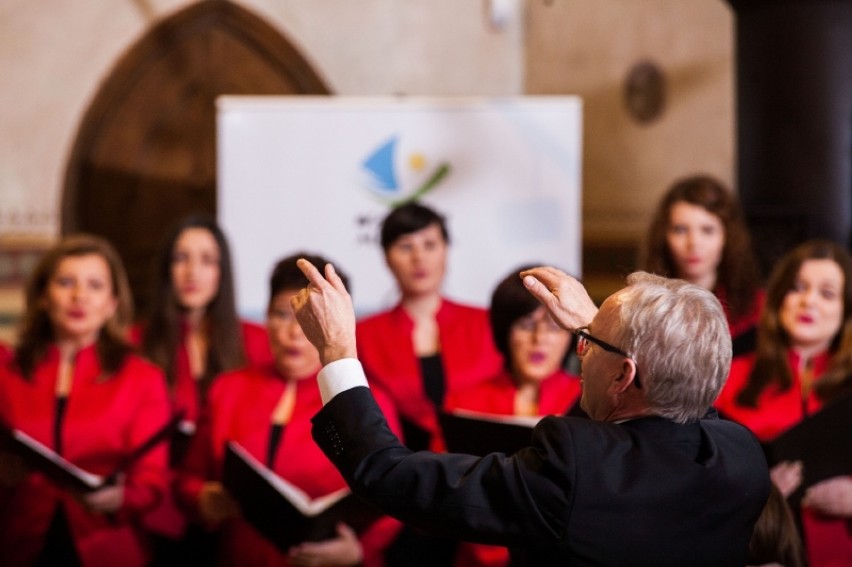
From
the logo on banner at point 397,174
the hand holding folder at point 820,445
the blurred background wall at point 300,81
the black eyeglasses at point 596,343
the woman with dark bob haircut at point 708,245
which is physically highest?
the blurred background wall at point 300,81

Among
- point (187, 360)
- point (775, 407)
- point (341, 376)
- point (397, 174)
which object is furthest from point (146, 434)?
point (397, 174)

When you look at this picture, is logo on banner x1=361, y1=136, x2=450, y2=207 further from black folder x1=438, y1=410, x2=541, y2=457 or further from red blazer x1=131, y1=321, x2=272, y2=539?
black folder x1=438, y1=410, x2=541, y2=457

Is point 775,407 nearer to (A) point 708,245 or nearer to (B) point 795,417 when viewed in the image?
(B) point 795,417

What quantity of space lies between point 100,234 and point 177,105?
0.79 metres

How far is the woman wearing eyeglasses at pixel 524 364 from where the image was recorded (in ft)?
9.18

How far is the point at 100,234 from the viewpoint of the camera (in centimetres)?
565

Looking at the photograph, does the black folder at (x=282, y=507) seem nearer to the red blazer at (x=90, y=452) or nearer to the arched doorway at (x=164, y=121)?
the red blazer at (x=90, y=452)

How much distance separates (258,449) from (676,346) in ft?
4.84

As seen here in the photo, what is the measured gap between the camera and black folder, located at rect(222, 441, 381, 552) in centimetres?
238

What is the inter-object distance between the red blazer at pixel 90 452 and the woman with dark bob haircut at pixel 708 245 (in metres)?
1.57

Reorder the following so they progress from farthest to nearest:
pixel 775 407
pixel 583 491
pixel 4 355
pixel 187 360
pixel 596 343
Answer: pixel 187 360 → pixel 4 355 → pixel 775 407 → pixel 596 343 → pixel 583 491

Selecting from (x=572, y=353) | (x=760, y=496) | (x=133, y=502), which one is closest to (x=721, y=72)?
(x=572, y=353)

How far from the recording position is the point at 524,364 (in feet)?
9.23

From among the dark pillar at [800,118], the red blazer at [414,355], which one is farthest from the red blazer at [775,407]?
the dark pillar at [800,118]
